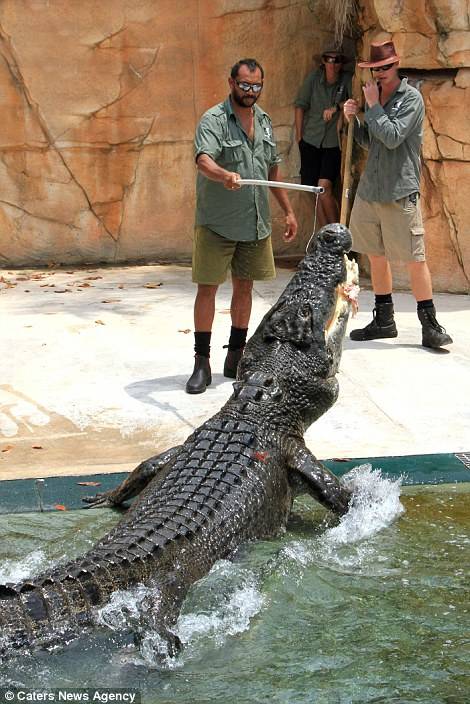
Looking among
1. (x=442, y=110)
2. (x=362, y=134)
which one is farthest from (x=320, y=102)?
(x=362, y=134)

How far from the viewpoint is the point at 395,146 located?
6574 mm

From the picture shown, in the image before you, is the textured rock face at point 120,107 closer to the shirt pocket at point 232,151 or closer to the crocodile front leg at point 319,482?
the shirt pocket at point 232,151

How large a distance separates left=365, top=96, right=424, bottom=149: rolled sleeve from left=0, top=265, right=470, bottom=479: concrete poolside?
1337mm

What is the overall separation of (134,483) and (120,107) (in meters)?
6.26

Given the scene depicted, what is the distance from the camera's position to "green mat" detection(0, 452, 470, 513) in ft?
14.2

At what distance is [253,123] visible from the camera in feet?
19.2

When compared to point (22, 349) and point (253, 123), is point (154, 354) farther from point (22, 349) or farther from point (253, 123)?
point (253, 123)

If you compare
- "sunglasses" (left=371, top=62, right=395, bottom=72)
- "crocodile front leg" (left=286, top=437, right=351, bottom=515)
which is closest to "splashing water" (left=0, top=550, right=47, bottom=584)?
"crocodile front leg" (left=286, top=437, right=351, bottom=515)

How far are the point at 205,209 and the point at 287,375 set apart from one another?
1689mm

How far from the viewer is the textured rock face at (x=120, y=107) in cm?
966

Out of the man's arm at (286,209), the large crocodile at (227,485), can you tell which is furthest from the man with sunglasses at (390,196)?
the large crocodile at (227,485)

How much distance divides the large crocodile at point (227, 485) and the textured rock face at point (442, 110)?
3.64 m

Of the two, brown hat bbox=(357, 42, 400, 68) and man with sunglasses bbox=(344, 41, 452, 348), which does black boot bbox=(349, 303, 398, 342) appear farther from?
brown hat bbox=(357, 42, 400, 68)

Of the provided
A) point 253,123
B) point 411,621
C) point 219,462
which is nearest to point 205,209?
point 253,123
